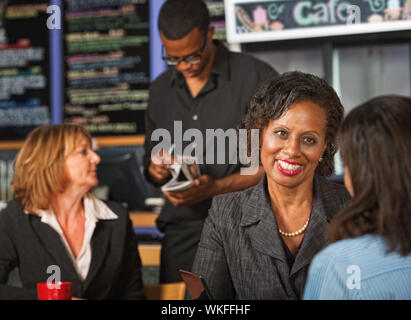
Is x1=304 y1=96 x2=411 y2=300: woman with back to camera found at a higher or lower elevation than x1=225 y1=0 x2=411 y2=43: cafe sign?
lower

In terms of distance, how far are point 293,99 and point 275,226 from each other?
38cm

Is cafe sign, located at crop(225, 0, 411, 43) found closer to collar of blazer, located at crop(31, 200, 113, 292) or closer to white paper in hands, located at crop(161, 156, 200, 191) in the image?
white paper in hands, located at crop(161, 156, 200, 191)

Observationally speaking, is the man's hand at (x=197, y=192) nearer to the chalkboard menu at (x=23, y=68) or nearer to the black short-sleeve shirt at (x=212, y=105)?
the black short-sleeve shirt at (x=212, y=105)

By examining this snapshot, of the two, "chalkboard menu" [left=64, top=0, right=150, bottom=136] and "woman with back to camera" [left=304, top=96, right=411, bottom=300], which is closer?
"woman with back to camera" [left=304, top=96, right=411, bottom=300]

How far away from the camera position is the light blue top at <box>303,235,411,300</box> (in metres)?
0.97

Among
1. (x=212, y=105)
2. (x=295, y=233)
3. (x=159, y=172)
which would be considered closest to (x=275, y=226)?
(x=295, y=233)

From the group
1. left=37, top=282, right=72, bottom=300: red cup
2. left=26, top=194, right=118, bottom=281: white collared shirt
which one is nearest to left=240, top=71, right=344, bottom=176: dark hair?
left=37, top=282, right=72, bottom=300: red cup

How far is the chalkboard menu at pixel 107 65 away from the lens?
403 centimetres

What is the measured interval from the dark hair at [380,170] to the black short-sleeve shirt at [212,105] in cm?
138

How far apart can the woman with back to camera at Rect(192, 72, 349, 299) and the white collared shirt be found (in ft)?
2.27

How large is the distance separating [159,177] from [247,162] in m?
0.42

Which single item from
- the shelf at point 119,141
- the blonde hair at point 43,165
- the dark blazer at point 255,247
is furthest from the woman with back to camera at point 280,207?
the shelf at point 119,141

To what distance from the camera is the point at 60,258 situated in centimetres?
212

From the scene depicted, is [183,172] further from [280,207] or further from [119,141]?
[119,141]
